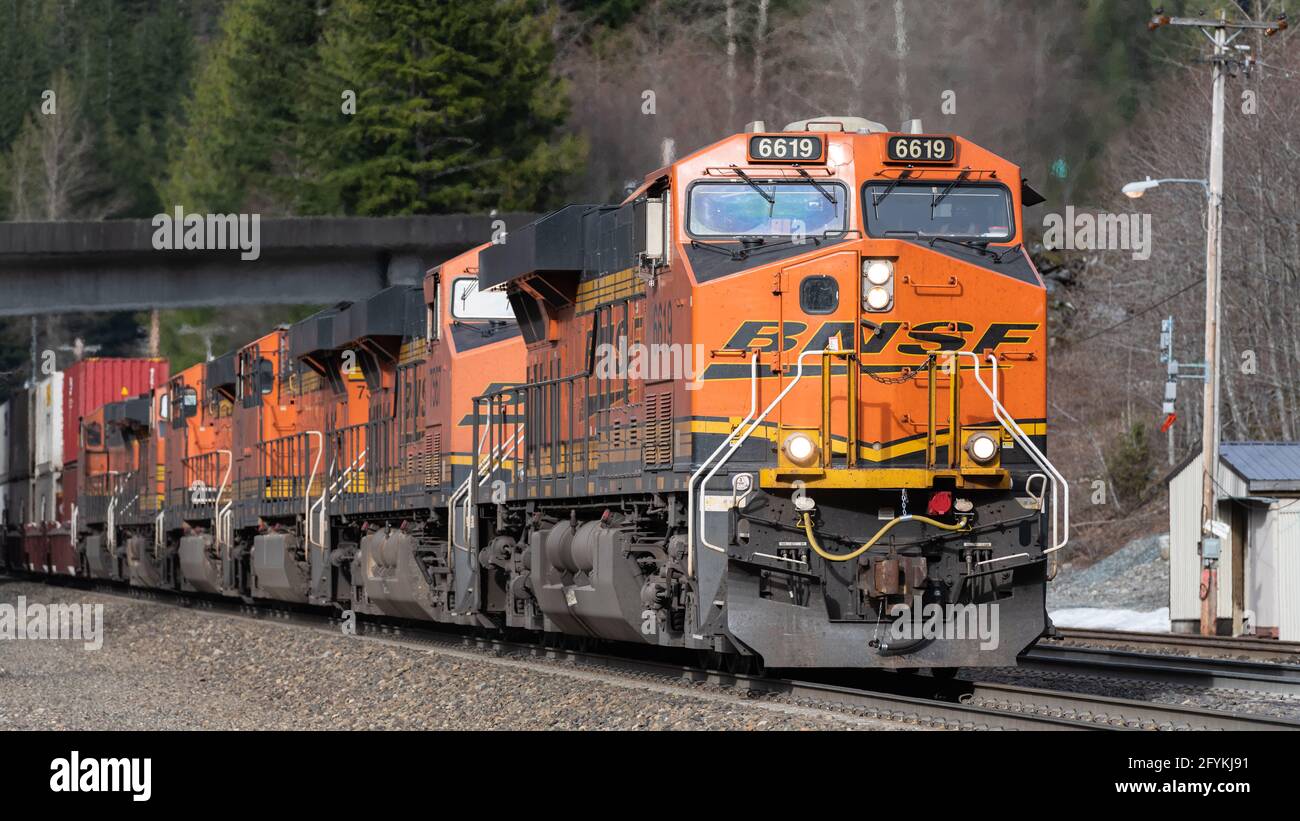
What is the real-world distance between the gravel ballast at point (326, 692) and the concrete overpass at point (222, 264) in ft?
37.8

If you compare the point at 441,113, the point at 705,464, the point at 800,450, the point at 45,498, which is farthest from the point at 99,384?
the point at 800,450

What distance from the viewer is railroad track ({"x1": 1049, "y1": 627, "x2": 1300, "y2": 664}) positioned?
61.4 feet

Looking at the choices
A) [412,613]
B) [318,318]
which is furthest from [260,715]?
[318,318]

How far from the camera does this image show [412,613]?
1936cm

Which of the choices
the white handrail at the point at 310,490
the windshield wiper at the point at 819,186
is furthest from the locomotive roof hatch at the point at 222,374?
the windshield wiper at the point at 819,186

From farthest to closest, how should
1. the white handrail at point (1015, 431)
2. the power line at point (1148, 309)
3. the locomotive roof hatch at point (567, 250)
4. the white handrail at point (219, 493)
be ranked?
the power line at point (1148, 309) < the white handrail at point (219, 493) < the locomotive roof hatch at point (567, 250) < the white handrail at point (1015, 431)

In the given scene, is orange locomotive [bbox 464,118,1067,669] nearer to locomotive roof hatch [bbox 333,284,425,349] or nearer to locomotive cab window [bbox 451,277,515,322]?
locomotive cab window [bbox 451,277,515,322]

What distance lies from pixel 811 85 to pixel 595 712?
3855 centimetres

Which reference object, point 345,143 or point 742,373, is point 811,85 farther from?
point 742,373

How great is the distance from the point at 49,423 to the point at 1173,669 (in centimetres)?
3140

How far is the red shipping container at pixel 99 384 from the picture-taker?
37.8m
